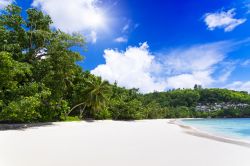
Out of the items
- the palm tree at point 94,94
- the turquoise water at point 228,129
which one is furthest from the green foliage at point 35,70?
the turquoise water at point 228,129

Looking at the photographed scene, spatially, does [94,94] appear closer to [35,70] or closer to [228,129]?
[35,70]

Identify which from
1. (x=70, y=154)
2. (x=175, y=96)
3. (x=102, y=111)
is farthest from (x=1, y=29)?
(x=175, y=96)

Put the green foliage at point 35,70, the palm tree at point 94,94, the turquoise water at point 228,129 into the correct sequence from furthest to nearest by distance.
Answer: the palm tree at point 94,94
the turquoise water at point 228,129
the green foliage at point 35,70

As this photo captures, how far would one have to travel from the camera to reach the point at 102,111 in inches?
1356

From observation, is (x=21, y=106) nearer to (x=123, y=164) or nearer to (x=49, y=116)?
(x=49, y=116)

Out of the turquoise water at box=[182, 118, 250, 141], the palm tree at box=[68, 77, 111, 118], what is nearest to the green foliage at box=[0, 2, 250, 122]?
the palm tree at box=[68, 77, 111, 118]

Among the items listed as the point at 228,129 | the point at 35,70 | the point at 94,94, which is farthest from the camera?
the point at 94,94

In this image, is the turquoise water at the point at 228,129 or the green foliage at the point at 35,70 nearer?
the green foliage at the point at 35,70

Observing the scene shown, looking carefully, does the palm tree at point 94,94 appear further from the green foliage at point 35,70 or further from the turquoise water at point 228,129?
the turquoise water at point 228,129

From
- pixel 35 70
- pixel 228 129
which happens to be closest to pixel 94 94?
pixel 35 70

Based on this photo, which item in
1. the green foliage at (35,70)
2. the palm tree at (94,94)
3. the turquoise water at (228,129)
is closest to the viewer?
the green foliage at (35,70)

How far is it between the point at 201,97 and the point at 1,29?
342ft

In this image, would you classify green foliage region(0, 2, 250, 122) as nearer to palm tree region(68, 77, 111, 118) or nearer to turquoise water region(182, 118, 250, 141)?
palm tree region(68, 77, 111, 118)

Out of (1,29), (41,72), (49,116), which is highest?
(1,29)
